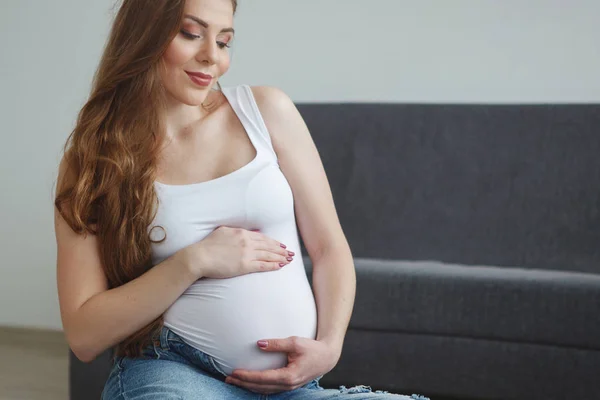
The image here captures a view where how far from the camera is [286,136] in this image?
1.42 meters

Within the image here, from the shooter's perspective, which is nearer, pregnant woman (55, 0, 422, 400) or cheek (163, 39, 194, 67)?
pregnant woman (55, 0, 422, 400)

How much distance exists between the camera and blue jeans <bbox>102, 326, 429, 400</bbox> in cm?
115

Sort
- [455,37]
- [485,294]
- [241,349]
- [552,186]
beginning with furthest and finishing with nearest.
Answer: [455,37] < [552,186] < [485,294] < [241,349]

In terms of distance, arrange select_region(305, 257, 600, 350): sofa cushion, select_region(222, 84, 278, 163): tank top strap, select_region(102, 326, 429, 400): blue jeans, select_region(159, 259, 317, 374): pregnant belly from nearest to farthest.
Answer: select_region(102, 326, 429, 400): blue jeans < select_region(159, 259, 317, 374): pregnant belly < select_region(222, 84, 278, 163): tank top strap < select_region(305, 257, 600, 350): sofa cushion

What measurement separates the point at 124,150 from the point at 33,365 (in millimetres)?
2045

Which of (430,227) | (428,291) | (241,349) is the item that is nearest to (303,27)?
(430,227)

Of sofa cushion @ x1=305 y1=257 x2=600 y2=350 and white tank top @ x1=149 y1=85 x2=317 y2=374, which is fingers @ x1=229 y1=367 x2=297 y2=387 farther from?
sofa cushion @ x1=305 y1=257 x2=600 y2=350

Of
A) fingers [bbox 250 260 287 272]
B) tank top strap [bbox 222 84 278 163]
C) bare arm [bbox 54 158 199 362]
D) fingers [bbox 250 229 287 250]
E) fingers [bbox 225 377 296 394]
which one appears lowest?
fingers [bbox 225 377 296 394]

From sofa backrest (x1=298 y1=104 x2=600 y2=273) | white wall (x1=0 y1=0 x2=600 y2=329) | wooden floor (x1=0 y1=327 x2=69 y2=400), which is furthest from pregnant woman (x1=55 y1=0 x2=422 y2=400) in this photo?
white wall (x1=0 y1=0 x2=600 y2=329)

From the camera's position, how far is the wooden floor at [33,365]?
275cm

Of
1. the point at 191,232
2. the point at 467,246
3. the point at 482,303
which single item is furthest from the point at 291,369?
the point at 467,246

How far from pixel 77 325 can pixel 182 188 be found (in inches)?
10.8

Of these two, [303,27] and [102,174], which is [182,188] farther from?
[303,27]

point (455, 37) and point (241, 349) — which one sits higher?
point (455, 37)
